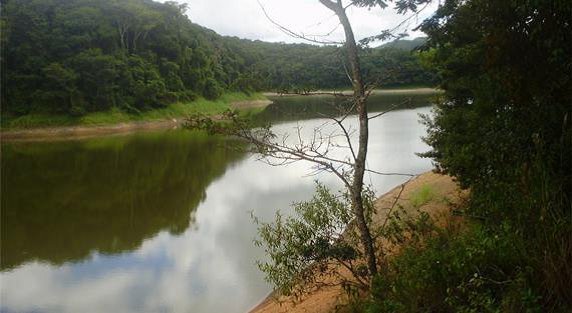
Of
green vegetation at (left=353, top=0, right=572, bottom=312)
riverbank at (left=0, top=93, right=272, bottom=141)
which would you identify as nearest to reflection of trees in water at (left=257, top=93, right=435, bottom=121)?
green vegetation at (left=353, top=0, right=572, bottom=312)

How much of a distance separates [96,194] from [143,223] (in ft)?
17.5

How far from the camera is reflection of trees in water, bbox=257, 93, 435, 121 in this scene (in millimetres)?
6420

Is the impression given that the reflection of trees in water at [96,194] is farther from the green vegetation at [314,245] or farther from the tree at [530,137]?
the tree at [530,137]

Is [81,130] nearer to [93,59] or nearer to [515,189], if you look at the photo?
[93,59]

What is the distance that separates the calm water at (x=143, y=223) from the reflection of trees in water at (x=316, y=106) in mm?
115

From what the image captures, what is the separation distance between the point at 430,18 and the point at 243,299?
6458mm

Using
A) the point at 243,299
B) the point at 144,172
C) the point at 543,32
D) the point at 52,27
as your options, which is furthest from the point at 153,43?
the point at 543,32

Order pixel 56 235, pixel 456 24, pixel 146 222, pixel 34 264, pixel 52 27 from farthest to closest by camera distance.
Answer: pixel 52 27 → pixel 146 222 → pixel 56 235 → pixel 34 264 → pixel 456 24

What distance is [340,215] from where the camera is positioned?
22.9 ft

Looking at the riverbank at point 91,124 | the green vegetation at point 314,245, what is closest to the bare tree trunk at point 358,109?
the green vegetation at point 314,245

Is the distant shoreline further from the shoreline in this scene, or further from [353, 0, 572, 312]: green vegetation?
[353, 0, 572, 312]: green vegetation

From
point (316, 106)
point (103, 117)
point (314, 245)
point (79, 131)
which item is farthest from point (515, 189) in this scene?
point (316, 106)

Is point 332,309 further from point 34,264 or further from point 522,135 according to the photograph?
point 34,264

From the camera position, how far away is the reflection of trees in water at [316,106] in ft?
21.1
